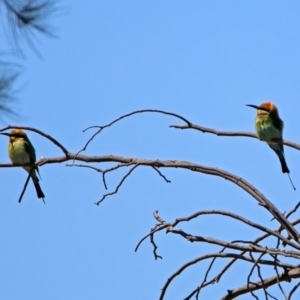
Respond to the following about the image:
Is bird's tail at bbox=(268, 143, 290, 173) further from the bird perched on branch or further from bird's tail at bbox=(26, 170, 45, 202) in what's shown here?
bird's tail at bbox=(26, 170, 45, 202)

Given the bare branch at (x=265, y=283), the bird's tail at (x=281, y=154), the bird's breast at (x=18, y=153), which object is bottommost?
the bare branch at (x=265, y=283)

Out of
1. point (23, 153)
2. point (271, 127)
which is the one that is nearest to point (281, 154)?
point (271, 127)

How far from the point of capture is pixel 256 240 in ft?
8.49

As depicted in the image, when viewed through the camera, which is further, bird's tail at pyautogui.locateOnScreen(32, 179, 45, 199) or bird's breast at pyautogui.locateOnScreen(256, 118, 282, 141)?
bird's tail at pyautogui.locateOnScreen(32, 179, 45, 199)

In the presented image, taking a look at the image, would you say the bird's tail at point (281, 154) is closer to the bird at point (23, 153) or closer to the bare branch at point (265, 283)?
the bird at point (23, 153)

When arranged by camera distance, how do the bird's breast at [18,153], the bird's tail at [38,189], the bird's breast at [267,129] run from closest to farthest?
1. the bird's breast at [267,129]
2. the bird's breast at [18,153]
3. the bird's tail at [38,189]

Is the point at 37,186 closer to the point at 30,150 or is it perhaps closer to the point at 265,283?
the point at 30,150

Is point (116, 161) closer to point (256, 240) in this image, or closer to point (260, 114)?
point (256, 240)

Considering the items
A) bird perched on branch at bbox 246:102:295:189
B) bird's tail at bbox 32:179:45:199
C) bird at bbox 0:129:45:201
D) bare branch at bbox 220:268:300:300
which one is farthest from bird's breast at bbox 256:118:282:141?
bare branch at bbox 220:268:300:300

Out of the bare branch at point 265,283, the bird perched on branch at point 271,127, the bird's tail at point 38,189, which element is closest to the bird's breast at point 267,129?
the bird perched on branch at point 271,127

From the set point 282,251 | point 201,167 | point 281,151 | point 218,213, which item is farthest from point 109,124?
point 281,151

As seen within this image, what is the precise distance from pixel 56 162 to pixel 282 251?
1025mm

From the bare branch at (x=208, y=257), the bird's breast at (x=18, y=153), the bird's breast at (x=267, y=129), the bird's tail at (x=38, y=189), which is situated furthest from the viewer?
the bird's tail at (x=38, y=189)

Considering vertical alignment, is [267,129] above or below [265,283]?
above
